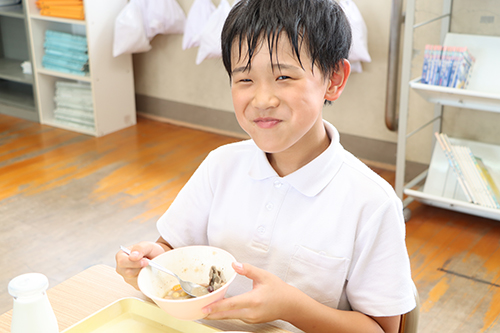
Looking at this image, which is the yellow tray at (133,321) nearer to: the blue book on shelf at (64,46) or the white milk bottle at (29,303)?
the white milk bottle at (29,303)

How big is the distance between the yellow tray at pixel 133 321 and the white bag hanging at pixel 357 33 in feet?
7.14

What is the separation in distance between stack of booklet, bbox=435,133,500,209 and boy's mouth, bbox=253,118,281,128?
69.3 inches

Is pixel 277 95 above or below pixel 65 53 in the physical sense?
above

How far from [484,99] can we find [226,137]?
1812mm

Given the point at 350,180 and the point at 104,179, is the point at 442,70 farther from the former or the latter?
the point at 104,179

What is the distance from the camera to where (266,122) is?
2.80 ft

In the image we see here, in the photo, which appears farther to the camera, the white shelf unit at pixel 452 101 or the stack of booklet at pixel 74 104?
the stack of booklet at pixel 74 104

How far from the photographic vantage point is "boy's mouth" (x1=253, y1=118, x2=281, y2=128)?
33.5 inches

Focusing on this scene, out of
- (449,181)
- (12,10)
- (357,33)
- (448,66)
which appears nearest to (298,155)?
(448,66)

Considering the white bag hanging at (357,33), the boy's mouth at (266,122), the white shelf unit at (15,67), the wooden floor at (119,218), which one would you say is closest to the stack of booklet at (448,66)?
the white bag hanging at (357,33)

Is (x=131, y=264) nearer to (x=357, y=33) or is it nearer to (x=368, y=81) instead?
(x=357, y=33)

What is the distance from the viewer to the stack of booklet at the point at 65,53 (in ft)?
11.5

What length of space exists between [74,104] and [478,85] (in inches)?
102

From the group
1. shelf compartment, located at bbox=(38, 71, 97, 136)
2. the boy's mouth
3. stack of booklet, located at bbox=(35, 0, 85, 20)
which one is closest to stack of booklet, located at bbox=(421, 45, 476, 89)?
the boy's mouth
